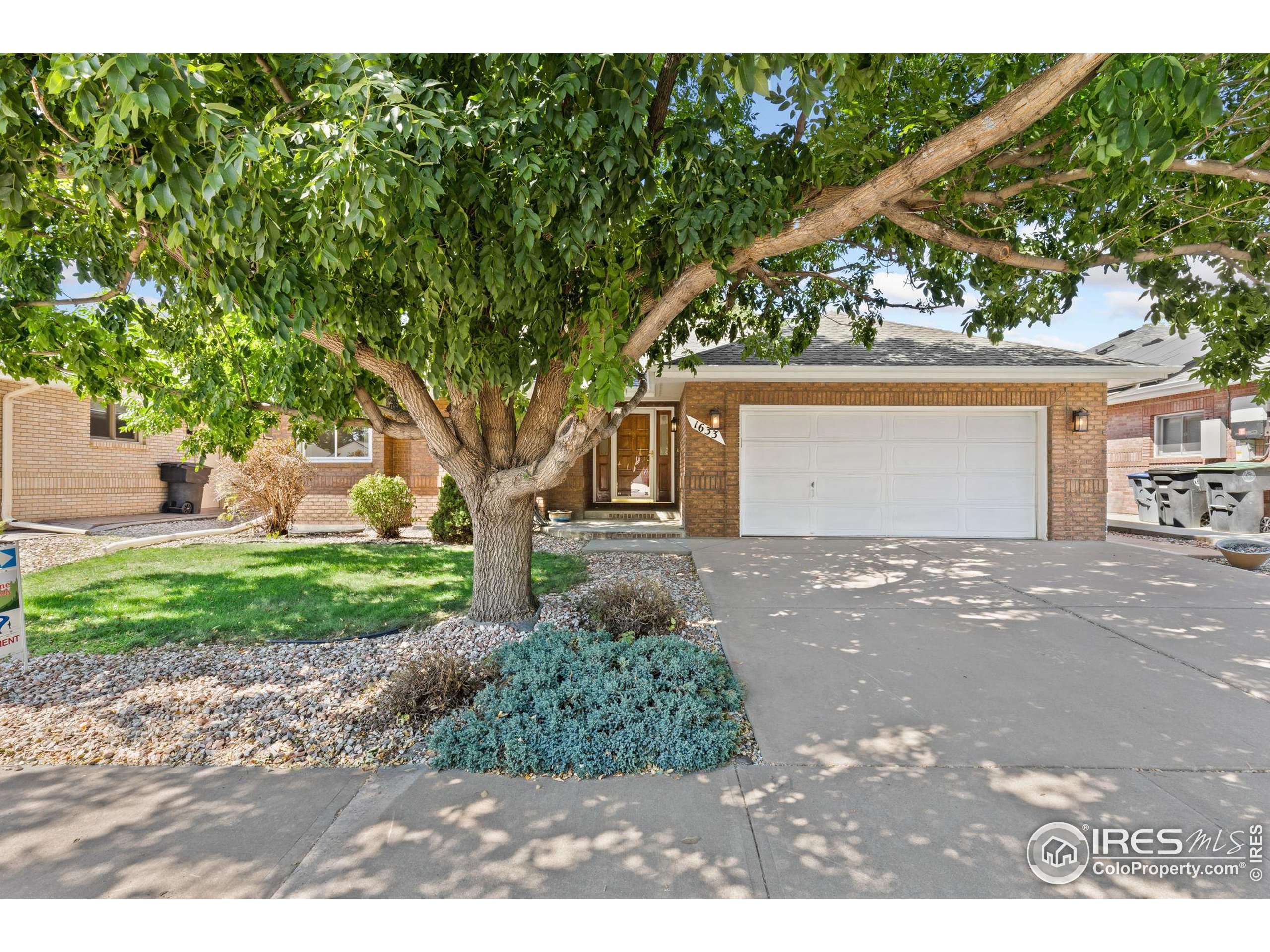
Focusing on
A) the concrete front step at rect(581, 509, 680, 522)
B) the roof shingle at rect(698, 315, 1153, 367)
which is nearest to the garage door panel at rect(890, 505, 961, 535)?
the roof shingle at rect(698, 315, 1153, 367)

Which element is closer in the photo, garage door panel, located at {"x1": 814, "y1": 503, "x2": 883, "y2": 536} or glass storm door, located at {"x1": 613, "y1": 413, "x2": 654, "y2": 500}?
garage door panel, located at {"x1": 814, "y1": 503, "x2": 883, "y2": 536}

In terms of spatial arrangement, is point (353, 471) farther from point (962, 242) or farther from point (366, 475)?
point (962, 242)

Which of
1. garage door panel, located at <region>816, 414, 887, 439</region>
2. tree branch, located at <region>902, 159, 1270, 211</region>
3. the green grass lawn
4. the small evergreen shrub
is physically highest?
tree branch, located at <region>902, 159, 1270, 211</region>

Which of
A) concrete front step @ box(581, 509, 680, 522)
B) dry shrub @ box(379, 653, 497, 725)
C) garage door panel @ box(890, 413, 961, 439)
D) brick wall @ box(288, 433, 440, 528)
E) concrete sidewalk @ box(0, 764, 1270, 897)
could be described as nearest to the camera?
concrete sidewalk @ box(0, 764, 1270, 897)

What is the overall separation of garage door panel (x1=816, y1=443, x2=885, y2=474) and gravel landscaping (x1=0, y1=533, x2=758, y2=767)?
19.0ft

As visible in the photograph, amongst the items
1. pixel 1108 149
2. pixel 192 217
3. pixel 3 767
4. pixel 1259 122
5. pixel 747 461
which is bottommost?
pixel 3 767

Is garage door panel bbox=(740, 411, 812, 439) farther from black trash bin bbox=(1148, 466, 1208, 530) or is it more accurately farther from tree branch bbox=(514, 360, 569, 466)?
black trash bin bbox=(1148, 466, 1208, 530)

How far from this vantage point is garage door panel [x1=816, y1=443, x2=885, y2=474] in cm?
1033

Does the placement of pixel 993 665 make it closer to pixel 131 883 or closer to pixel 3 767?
pixel 131 883

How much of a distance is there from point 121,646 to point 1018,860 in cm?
606

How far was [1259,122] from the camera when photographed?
4.66 m

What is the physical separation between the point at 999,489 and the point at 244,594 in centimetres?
1114

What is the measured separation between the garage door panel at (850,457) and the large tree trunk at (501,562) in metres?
6.46

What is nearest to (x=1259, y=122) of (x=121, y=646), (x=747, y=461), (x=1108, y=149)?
(x=1108, y=149)
